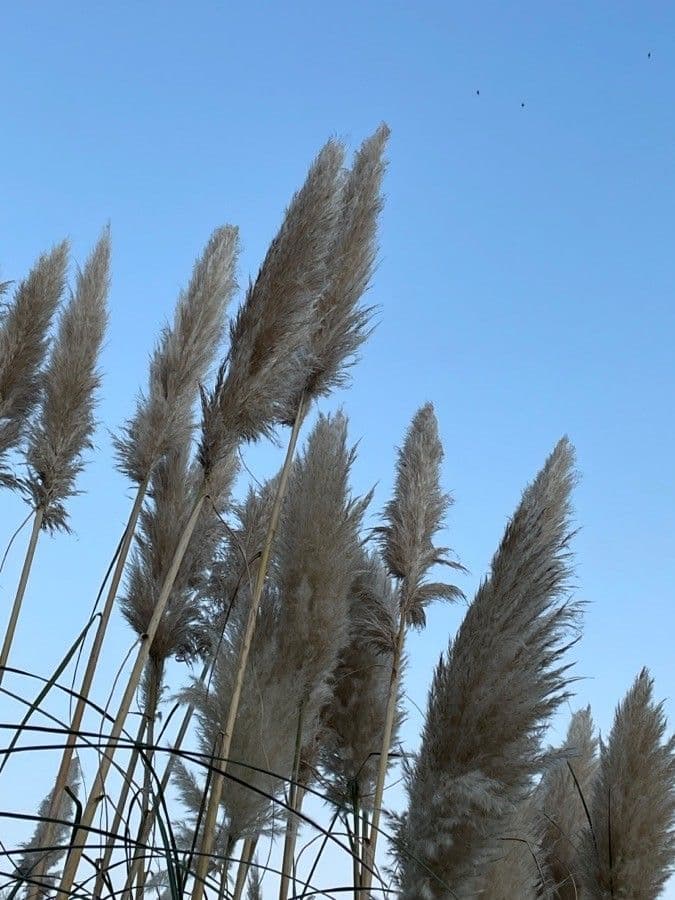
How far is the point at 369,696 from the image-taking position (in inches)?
149

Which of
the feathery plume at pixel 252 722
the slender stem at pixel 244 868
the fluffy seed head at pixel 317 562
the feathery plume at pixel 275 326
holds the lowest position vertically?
the slender stem at pixel 244 868

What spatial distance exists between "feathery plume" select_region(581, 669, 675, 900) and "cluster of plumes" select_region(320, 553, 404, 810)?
750 mm

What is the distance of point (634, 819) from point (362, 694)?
99 centimetres

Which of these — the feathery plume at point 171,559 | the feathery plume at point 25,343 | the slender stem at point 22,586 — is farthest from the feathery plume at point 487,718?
the feathery plume at point 25,343

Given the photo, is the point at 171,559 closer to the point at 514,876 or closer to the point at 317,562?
the point at 317,562

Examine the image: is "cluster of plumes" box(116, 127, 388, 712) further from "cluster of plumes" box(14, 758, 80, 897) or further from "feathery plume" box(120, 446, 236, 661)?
"cluster of plumes" box(14, 758, 80, 897)

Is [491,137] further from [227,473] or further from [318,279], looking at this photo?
[318,279]

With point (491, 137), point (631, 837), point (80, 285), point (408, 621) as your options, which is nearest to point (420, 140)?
point (491, 137)

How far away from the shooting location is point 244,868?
3240mm

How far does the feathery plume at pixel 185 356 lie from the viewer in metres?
3.80

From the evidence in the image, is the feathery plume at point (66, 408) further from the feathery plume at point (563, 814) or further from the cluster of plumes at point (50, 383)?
the feathery plume at point (563, 814)

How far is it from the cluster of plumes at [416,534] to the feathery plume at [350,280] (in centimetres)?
47

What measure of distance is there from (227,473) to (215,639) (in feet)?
3.74

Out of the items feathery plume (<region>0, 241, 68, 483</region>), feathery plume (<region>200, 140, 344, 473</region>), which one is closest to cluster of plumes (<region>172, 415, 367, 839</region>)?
feathery plume (<region>200, 140, 344, 473</region>)
